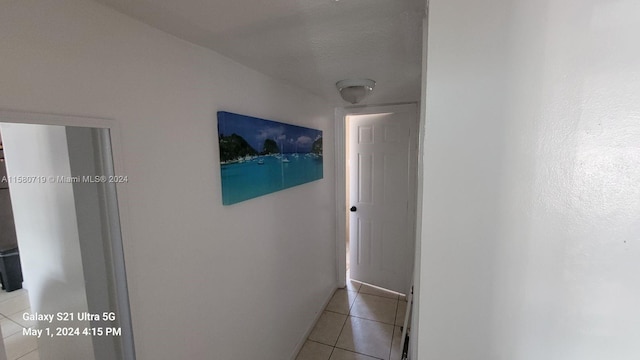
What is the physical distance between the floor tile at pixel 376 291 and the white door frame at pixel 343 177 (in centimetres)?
23

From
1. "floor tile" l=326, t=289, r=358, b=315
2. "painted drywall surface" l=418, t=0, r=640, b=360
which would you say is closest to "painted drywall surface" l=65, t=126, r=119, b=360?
"painted drywall surface" l=418, t=0, r=640, b=360

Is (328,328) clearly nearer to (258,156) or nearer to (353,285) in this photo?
(353,285)

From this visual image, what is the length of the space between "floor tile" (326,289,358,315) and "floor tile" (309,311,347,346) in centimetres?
8

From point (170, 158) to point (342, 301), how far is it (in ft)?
7.92

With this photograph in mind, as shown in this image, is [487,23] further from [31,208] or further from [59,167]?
[31,208]

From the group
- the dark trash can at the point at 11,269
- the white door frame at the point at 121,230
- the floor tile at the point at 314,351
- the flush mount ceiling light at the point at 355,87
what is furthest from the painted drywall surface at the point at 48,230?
the floor tile at the point at 314,351

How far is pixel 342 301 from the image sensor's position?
2801 millimetres

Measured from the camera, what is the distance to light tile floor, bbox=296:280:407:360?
208cm

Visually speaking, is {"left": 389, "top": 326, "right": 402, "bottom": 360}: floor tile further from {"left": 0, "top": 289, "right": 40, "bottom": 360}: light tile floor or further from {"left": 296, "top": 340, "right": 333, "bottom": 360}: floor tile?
{"left": 0, "top": 289, "right": 40, "bottom": 360}: light tile floor

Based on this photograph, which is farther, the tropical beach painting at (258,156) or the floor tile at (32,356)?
the tropical beach painting at (258,156)

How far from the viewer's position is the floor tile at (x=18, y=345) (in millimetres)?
757

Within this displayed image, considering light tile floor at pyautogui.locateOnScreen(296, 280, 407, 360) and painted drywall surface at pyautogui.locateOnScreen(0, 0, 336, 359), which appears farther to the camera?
light tile floor at pyautogui.locateOnScreen(296, 280, 407, 360)

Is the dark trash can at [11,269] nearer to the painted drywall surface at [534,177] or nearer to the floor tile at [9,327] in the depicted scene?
the floor tile at [9,327]

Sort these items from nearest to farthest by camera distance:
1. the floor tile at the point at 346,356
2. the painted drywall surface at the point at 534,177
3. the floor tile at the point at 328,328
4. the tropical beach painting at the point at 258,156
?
the painted drywall surface at the point at 534,177 → the tropical beach painting at the point at 258,156 → the floor tile at the point at 346,356 → the floor tile at the point at 328,328
